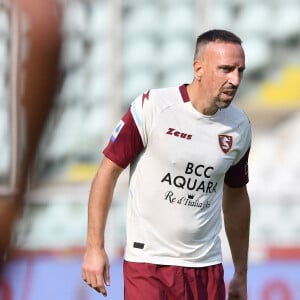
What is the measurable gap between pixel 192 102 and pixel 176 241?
0.49 m

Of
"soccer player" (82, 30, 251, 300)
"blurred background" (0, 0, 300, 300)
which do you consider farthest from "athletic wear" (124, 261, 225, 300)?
"blurred background" (0, 0, 300, 300)

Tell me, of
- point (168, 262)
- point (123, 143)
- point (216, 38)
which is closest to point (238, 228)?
point (168, 262)

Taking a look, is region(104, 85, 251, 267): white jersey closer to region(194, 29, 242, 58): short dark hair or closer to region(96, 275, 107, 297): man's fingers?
region(194, 29, 242, 58): short dark hair

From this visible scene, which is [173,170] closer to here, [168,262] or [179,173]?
[179,173]

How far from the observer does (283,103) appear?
6.66m

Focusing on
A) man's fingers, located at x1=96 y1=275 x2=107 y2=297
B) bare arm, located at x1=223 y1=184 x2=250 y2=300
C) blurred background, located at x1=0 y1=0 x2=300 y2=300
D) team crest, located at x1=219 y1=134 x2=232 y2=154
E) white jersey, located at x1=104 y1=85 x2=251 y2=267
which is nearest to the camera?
man's fingers, located at x1=96 y1=275 x2=107 y2=297

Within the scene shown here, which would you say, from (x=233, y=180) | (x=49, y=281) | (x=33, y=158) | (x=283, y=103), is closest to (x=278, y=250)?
(x=283, y=103)

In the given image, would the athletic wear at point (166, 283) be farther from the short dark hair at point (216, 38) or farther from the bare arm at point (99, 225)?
the short dark hair at point (216, 38)

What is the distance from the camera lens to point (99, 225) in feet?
9.41

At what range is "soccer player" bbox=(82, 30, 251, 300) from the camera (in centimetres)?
292

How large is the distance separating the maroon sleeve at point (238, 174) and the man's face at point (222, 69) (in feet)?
1.19

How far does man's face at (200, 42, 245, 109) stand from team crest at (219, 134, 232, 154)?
17 cm

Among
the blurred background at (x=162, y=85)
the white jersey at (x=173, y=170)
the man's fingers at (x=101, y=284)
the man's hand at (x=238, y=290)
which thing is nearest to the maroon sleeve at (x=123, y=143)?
the white jersey at (x=173, y=170)

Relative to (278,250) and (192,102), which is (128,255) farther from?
(278,250)
